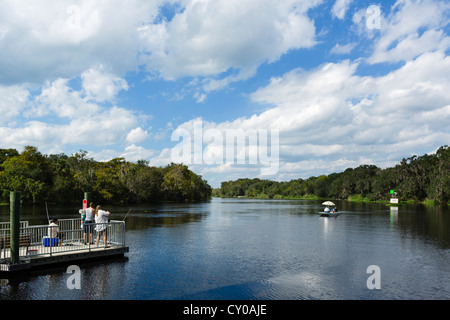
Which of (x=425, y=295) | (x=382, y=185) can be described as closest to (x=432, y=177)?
(x=382, y=185)

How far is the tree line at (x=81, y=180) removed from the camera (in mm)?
75188

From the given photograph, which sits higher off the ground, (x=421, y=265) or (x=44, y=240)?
(x=44, y=240)

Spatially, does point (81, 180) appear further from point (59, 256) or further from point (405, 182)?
point (405, 182)

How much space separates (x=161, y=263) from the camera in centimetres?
1827

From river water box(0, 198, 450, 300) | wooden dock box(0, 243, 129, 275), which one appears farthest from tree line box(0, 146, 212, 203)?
wooden dock box(0, 243, 129, 275)

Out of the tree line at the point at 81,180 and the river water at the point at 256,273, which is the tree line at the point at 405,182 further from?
the river water at the point at 256,273

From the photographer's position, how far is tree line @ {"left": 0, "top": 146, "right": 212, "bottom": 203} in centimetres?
7519

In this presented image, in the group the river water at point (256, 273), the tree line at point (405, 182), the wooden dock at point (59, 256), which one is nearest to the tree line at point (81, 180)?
the river water at point (256, 273)

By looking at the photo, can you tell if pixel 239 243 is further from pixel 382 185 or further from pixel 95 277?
pixel 382 185

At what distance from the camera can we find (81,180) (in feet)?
299

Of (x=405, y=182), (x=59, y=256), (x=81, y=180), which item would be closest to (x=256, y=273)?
(x=59, y=256)

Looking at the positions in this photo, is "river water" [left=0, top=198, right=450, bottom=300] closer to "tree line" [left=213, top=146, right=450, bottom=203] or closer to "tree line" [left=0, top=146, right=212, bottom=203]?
"tree line" [left=0, top=146, right=212, bottom=203]
